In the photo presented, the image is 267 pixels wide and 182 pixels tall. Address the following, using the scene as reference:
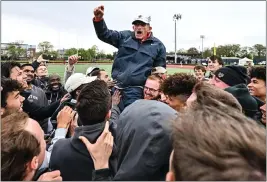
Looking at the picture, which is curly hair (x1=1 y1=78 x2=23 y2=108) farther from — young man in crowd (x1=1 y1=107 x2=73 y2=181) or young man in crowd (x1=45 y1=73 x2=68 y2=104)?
young man in crowd (x1=45 y1=73 x2=68 y2=104)

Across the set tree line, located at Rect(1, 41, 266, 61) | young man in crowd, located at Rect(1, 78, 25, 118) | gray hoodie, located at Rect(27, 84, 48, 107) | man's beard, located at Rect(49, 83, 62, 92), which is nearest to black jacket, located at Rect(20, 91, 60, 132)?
gray hoodie, located at Rect(27, 84, 48, 107)

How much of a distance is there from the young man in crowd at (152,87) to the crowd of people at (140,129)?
12mm

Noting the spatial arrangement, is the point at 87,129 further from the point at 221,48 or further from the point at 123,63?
the point at 221,48

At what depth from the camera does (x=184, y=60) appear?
5688 cm

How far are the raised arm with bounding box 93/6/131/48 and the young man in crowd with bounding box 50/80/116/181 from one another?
1.68 metres

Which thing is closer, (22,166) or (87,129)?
(22,166)

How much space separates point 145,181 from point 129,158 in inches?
5.3

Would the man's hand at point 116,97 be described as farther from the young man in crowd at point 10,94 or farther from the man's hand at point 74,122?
the young man in crowd at point 10,94

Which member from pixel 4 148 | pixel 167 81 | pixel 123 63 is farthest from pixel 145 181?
pixel 123 63

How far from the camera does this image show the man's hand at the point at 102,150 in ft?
5.32

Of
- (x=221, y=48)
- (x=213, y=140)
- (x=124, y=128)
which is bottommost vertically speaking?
(x=124, y=128)

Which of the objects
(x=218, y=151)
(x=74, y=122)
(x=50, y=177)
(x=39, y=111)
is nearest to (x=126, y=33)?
(x=39, y=111)

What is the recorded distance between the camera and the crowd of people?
2.62 ft

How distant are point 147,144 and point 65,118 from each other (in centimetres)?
147
